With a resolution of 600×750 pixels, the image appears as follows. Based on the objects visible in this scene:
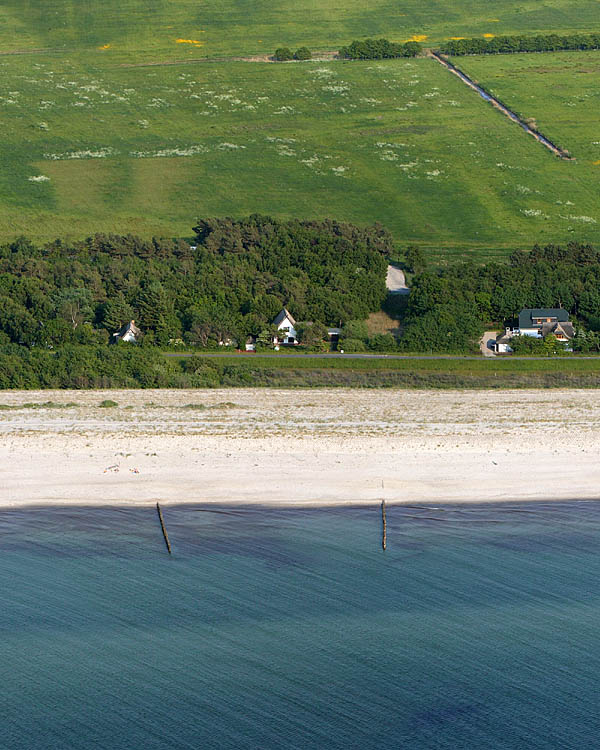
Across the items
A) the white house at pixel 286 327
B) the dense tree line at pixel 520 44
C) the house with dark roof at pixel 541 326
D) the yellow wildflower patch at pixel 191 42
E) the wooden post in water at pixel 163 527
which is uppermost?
the yellow wildflower patch at pixel 191 42

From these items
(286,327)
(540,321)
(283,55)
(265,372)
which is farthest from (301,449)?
(283,55)

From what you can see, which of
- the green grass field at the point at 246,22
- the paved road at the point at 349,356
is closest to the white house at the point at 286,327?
the paved road at the point at 349,356

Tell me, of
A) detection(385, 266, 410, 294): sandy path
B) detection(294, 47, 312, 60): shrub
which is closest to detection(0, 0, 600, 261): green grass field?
detection(294, 47, 312, 60): shrub

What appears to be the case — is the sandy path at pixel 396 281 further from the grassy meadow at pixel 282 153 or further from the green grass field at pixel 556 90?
the green grass field at pixel 556 90

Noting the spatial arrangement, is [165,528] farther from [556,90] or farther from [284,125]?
[556,90]

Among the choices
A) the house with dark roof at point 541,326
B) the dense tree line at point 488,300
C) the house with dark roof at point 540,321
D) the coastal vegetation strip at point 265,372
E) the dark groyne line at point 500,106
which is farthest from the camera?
the dark groyne line at point 500,106

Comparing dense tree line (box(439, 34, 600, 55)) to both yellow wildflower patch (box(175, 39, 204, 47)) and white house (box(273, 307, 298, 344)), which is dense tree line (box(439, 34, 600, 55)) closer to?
yellow wildflower patch (box(175, 39, 204, 47))
